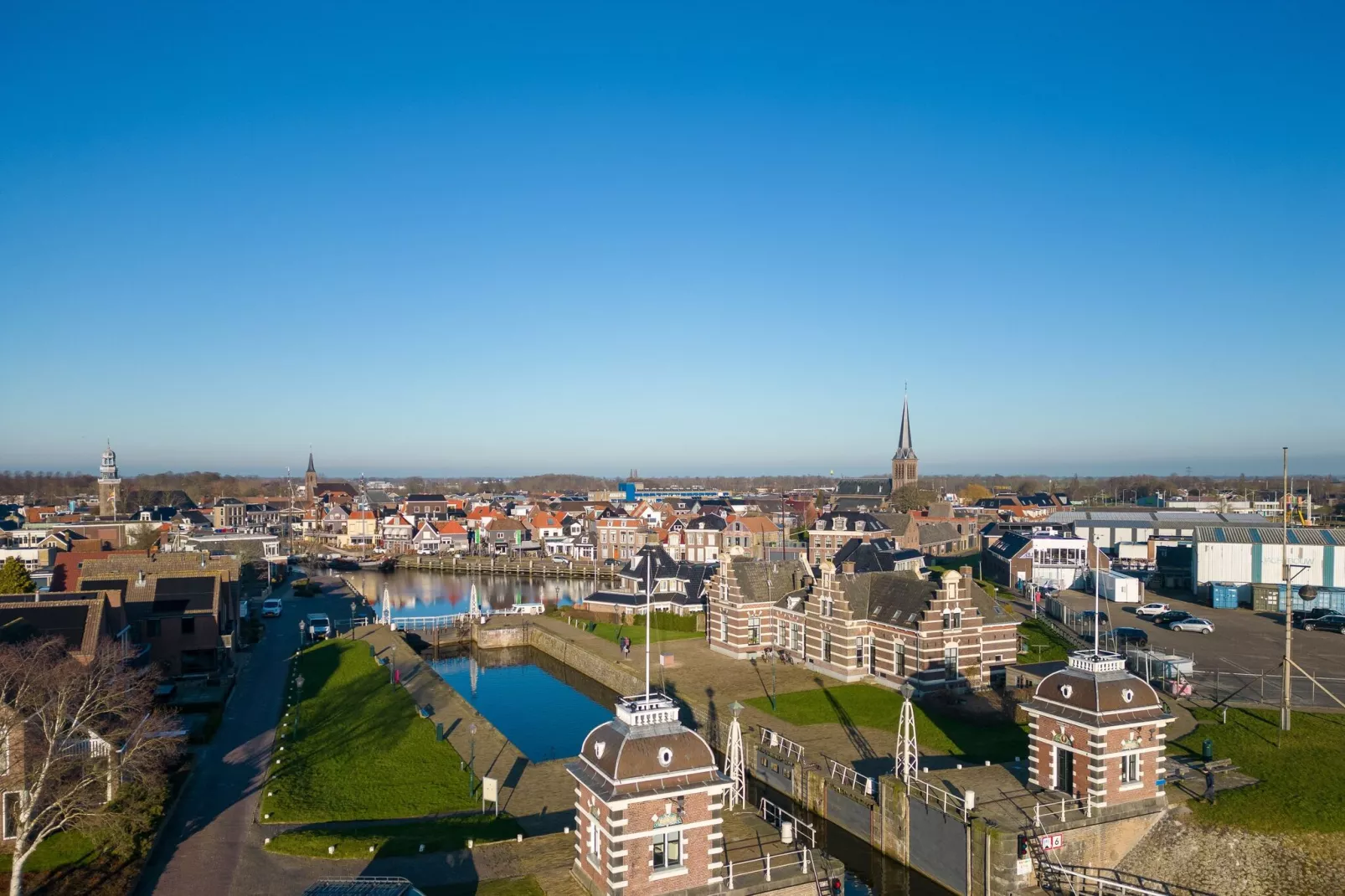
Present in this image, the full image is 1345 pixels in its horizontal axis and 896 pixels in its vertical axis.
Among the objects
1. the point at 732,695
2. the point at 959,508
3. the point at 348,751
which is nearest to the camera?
the point at 348,751

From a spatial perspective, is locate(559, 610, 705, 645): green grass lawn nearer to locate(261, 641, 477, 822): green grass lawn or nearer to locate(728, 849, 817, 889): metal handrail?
locate(261, 641, 477, 822): green grass lawn

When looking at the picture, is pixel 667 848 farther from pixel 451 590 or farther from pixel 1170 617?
pixel 451 590

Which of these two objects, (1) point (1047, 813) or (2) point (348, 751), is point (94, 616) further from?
(1) point (1047, 813)

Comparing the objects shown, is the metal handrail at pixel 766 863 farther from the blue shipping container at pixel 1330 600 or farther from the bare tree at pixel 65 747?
the blue shipping container at pixel 1330 600

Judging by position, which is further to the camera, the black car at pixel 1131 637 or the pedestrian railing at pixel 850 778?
the black car at pixel 1131 637

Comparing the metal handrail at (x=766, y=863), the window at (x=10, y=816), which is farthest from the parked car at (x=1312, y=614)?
the window at (x=10, y=816)

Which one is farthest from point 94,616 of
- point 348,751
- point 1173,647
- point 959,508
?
point 959,508

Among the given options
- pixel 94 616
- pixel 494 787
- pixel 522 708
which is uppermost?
pixel 94 616
